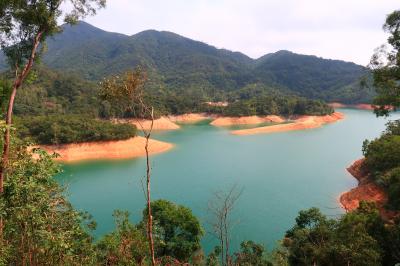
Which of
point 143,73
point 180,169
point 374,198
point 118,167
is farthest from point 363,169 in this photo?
point 143,73

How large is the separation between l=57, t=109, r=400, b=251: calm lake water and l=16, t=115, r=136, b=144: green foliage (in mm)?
4079

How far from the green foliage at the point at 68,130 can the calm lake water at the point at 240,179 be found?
408 cm

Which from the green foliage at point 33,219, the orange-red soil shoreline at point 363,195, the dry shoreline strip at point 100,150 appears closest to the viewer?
the green foliage at point 33,219

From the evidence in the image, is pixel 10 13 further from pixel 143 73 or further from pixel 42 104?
pixel 42 104

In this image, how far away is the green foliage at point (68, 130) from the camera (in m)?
35.2

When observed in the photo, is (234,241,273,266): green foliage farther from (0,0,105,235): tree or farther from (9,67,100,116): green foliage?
(9,67,100,116): green foliage

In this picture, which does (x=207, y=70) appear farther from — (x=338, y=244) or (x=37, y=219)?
(x=37, y=219)

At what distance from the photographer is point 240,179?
91.2ft

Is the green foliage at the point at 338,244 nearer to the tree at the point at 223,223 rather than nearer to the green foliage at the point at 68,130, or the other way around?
the tree at the point at 223,223

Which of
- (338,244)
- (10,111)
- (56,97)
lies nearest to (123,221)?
(10,111)

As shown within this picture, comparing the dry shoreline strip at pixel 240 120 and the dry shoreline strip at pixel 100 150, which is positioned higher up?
the dry shoreline strip at pixel 240 120

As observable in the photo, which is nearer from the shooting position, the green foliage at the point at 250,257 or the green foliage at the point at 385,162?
the green foliage at the point at 250,257

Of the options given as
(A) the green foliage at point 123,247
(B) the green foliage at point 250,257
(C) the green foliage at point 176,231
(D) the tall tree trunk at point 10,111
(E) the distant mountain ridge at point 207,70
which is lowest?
(B) the green foliage at point 250,257

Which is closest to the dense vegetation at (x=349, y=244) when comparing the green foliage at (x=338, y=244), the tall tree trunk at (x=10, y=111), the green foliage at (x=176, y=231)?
the green foliage at (x=338, y=244)
